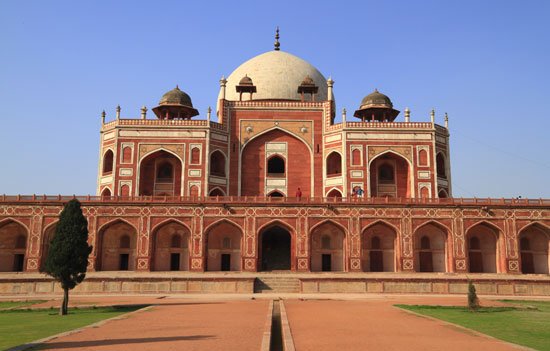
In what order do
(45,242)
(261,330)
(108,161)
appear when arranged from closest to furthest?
(261,330) → (45,242) → (108,161)

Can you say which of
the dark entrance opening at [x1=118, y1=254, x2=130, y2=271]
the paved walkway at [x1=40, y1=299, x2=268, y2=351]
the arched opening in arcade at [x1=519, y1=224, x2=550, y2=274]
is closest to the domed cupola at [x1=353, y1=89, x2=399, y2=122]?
the arched opening in arcade at [x1=519, y1=224, x2=550, y2=274]

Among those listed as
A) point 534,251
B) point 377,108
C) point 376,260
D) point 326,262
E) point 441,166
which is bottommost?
point 326,262

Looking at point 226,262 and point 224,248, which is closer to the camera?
point 226,262

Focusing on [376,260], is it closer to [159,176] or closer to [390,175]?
[390,175]

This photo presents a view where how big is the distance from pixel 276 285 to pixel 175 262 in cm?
811

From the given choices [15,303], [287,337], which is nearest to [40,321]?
[15,303]

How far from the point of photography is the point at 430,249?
29.1m

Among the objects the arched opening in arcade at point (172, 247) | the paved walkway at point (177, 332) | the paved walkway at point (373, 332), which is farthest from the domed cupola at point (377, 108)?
the paved walkway at point (177, 332)

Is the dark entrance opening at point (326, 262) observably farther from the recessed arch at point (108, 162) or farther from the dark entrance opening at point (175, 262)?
the recessed arch at point (108, 162)

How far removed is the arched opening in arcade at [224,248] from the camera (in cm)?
2875

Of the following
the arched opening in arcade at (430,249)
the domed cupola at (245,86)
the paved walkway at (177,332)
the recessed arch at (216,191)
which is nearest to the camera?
the paved walkway at (177,332)

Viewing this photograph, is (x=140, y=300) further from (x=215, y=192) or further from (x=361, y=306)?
(x=215, y=192)

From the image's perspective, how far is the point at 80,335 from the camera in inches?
397

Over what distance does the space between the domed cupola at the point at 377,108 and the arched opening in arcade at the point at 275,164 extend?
5292mm
